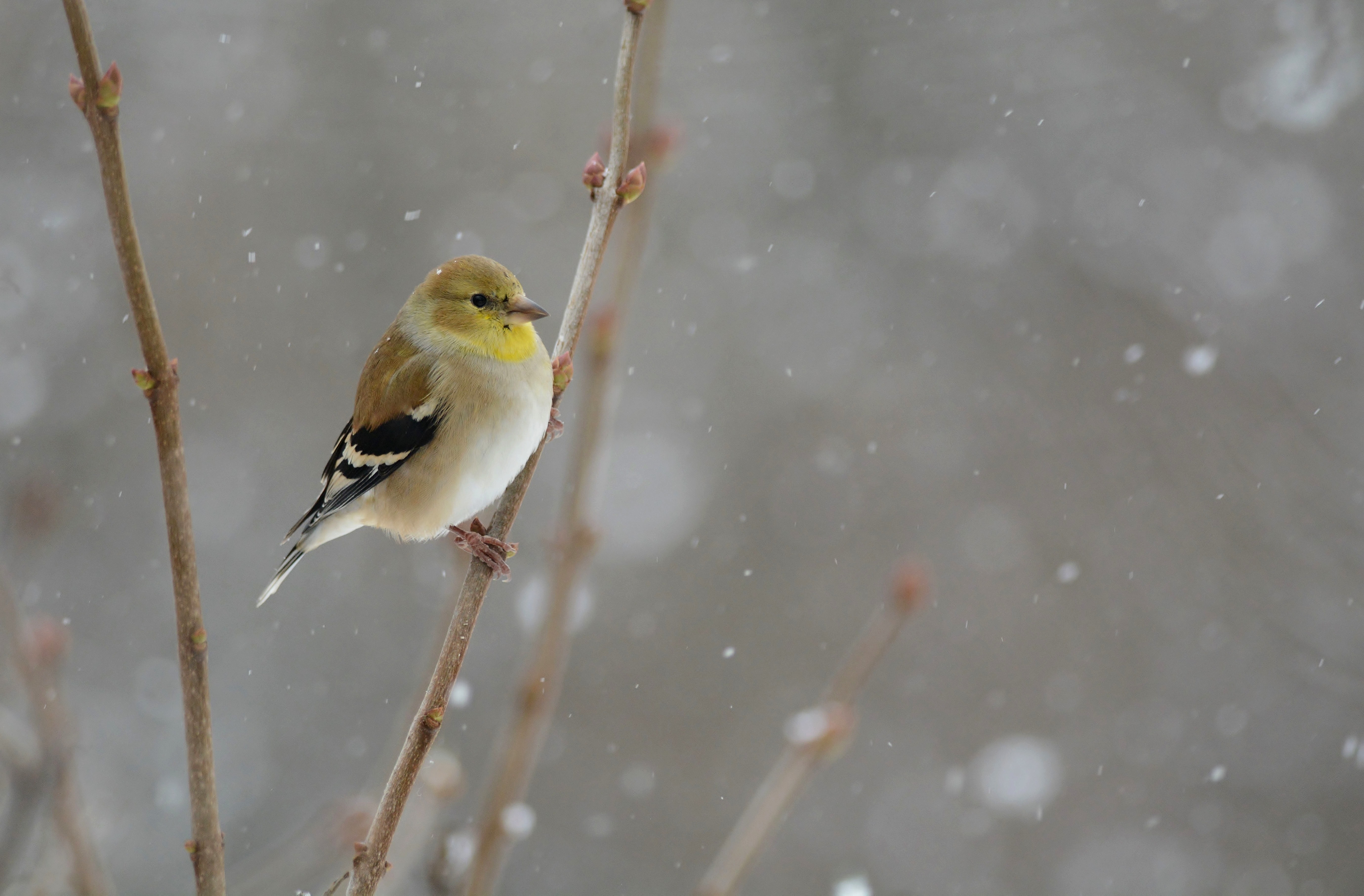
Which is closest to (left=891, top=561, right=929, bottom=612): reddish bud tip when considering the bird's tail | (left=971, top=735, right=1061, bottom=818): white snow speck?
the bird's tail

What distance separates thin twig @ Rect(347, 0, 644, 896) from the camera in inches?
41.4

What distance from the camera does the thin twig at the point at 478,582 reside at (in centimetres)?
105

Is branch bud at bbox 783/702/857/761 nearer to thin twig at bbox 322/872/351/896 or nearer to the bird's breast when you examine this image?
thin twig at bbox 322/872/351/896

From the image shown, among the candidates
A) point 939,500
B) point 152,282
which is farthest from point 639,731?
point 152,282

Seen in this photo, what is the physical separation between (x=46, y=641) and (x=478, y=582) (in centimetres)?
54

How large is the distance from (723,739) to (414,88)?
572 centimetres

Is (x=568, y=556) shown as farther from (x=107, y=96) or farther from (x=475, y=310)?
(x=475, y=310)

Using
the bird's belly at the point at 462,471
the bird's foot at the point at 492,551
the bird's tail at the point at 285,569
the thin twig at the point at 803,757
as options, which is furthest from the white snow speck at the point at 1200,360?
the thin twig at the point at 803,757

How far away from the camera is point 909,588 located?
1.18 meters

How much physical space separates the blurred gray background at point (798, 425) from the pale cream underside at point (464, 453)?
11.7 ft

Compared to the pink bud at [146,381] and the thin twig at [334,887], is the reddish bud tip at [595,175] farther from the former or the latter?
the thin twig at [334,887]

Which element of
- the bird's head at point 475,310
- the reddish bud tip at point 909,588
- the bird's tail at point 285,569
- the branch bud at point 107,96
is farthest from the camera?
the bird's head at point 475,310

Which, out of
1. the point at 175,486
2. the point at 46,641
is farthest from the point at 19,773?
the point at 46,641

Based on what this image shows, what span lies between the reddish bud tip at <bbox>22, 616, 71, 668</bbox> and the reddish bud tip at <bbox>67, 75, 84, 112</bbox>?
1.90ft
